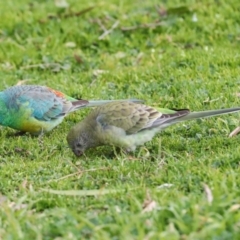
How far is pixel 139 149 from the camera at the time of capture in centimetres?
764

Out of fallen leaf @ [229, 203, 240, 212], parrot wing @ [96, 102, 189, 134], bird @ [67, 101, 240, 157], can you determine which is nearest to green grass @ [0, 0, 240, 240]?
fallen leaf @ [229, 203, 240, 212]

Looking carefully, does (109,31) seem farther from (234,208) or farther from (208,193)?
(234,208)

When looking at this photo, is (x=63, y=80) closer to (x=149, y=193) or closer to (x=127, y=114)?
(x=127, y=114)

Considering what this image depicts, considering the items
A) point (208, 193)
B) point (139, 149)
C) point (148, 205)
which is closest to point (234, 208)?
point (208, 193)

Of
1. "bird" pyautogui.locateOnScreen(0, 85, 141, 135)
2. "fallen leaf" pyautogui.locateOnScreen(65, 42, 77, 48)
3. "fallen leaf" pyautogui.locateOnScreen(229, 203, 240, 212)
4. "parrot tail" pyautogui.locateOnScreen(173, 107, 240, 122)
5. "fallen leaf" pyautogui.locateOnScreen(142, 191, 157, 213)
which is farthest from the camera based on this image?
"fallen leaf" pyautogui.locateOnScreen(65, 42, 77, 48)

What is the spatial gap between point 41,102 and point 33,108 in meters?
0.12

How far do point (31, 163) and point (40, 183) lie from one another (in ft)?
1.95

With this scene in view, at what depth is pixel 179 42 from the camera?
36.4ft

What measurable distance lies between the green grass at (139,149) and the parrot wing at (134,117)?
24 centimetres

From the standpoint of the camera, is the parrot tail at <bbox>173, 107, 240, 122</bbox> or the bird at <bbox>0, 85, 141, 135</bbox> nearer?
the parrot tail at <bbox>173, 107, 240, 122</bbox>

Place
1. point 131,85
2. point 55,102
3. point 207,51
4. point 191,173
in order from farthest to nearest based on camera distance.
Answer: point 207,51
point 131,85
point 55,102
point 191,173

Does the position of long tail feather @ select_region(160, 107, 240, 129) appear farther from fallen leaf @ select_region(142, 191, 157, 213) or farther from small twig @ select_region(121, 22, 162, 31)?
small twig @ select_region(121, 22, 162, 31)

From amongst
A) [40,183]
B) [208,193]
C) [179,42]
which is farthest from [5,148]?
[179,42]

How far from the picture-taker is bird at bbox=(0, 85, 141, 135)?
8.35m
